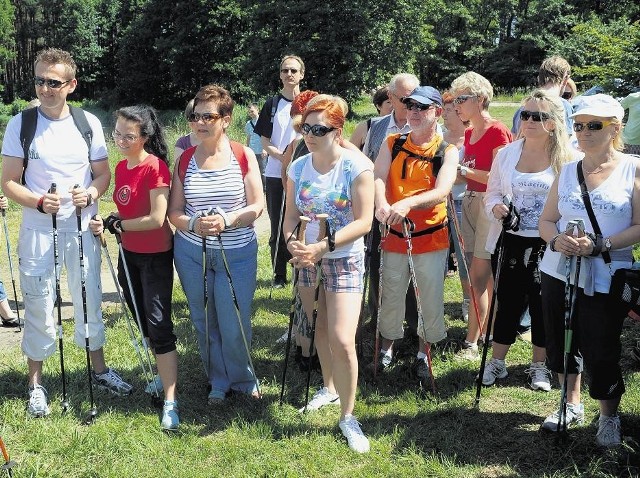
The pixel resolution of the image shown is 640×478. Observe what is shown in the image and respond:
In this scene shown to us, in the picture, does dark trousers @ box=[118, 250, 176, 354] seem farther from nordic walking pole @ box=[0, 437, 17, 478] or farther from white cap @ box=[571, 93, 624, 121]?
white cap @ box=[571, 93, 624, 121]

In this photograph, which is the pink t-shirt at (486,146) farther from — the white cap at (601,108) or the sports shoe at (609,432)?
the sports shoe at (609,432)

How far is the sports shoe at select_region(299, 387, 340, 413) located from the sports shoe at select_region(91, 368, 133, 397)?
1341mm

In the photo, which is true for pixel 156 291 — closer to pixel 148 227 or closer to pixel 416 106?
pixel 148 227

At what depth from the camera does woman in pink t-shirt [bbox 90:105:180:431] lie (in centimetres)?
423

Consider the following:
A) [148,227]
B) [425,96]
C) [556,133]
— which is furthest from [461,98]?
[148,227]

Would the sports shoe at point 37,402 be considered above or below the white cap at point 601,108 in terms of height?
below

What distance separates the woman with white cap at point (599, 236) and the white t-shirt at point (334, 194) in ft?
3.93

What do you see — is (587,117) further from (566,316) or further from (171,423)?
(171,423)

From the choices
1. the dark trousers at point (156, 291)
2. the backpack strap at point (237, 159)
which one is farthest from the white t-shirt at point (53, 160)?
the backpack strap at point (237, 159)

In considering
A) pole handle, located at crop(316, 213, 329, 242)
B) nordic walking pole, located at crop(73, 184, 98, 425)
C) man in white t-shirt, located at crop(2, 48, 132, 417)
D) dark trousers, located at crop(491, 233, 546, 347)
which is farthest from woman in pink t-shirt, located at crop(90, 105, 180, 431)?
dark trousers, located at crop(491, 233, 546, 347)

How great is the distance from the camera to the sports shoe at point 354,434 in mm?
3928

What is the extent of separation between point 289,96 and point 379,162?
2380mm

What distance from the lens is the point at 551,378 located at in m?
4.84

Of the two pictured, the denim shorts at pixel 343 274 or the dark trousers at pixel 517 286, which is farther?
the dark trousers at pixel 517 286
